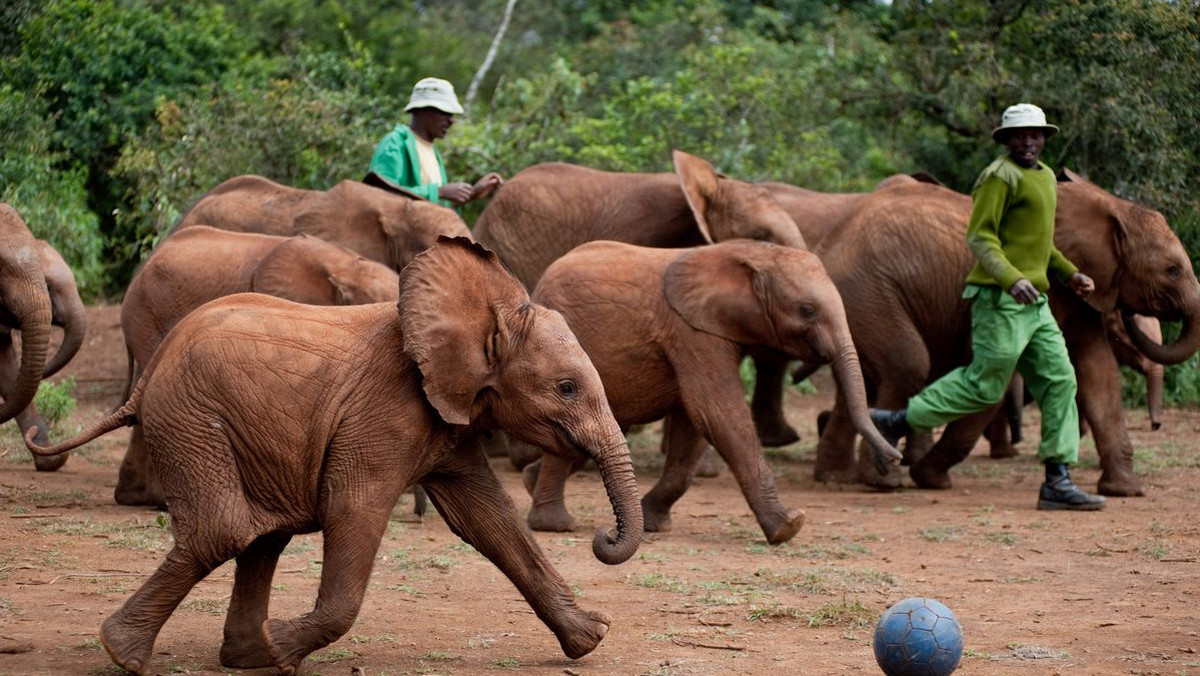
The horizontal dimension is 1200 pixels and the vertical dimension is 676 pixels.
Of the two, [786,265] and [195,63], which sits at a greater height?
[786,265]

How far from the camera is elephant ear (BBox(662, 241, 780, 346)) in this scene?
893cm

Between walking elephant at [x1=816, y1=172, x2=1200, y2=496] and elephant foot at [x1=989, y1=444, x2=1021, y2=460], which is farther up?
walking elephant at [x1=816, y1=172, x2=1200, y2=496]

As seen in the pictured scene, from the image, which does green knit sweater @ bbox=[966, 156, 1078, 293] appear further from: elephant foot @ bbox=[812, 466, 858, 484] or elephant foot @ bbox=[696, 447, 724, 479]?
elephant foot @ bbox=[696, 447, 724, 479]

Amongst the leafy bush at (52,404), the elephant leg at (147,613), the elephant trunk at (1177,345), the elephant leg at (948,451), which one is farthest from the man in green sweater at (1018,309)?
the leafy bush at (52,404)

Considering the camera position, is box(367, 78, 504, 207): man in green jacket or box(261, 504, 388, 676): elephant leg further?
box(367, 78, 504, 207): man in green jacket

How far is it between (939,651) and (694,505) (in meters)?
5.40

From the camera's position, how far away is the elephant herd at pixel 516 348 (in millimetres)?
5781

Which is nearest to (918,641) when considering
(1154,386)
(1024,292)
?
(1024,292)

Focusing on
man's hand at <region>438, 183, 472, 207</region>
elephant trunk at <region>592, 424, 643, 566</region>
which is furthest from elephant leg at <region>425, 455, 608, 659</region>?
man's hand at <region>438, 183, 472, 207</region>

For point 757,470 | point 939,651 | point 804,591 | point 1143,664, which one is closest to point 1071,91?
point 757,470

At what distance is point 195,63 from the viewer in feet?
60.4

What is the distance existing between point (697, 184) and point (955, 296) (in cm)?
202

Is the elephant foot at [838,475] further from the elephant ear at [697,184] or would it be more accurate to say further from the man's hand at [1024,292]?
the man's hand at [1024,292]

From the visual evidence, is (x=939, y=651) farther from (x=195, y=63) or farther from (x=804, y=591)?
(x=195, y=63)
